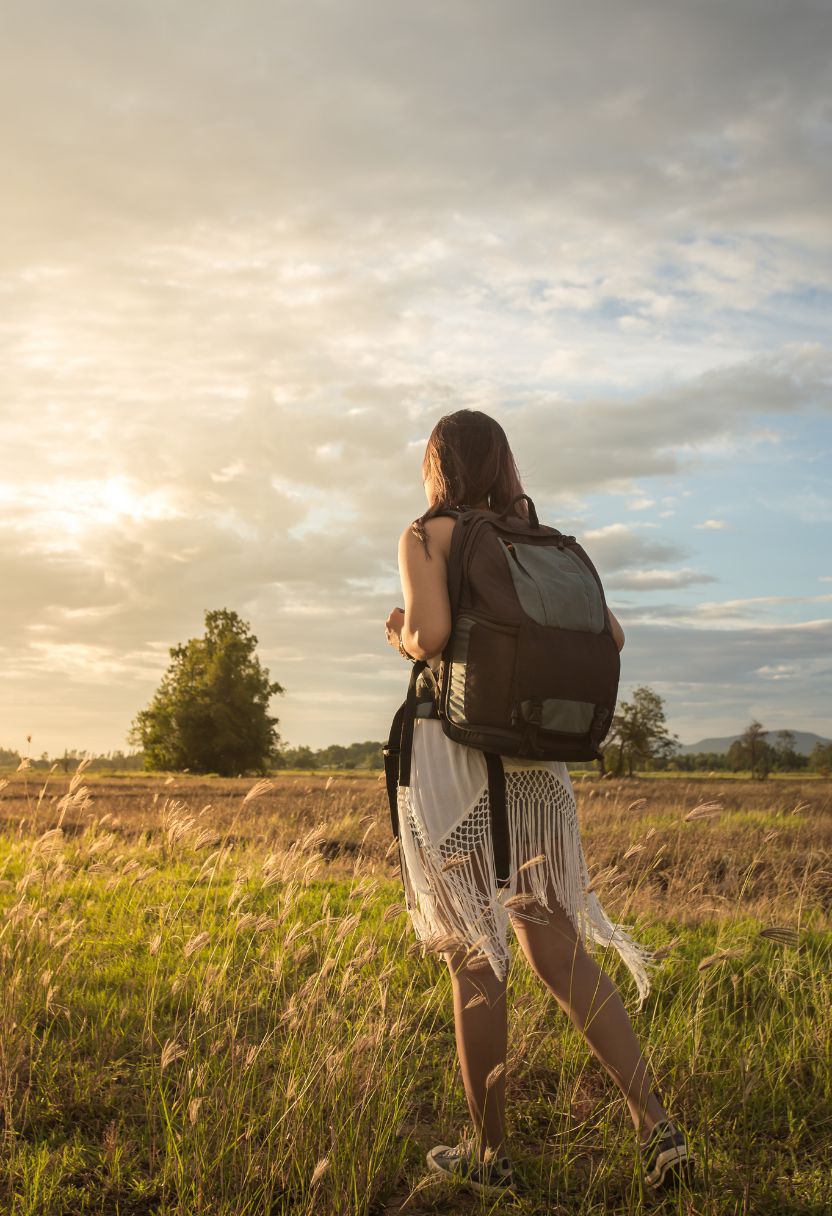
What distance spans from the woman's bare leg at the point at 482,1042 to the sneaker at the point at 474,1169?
0.13ft

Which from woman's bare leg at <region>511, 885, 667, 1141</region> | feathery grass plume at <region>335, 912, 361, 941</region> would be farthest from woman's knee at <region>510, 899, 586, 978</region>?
feathery grass plume at <region>335, 912, 361, 941</region>

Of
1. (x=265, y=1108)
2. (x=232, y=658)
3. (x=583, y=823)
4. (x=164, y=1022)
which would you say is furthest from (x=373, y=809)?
(x=232, y=658)

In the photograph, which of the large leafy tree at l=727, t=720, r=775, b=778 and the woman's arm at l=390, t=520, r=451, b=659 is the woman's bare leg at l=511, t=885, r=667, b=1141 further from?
the large leafy tree at l=727, t=720, r=775, b=778

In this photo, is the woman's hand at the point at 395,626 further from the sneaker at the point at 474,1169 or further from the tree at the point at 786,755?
the tree at the point at 786,755

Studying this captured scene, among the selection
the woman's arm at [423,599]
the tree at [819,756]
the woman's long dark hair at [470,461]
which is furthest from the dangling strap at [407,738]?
the tree at [819,756]

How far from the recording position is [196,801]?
19891mm

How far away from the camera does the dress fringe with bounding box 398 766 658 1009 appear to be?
326cm

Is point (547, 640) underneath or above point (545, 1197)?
above

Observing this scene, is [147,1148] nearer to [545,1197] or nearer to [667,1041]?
[545,1197]

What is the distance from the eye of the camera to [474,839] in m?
3.28

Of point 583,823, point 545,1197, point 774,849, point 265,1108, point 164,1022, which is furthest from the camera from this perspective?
point 583,823

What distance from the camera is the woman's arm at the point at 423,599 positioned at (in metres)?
3.22

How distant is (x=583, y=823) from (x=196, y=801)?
30.4 feet

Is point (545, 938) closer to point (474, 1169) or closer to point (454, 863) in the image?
point (454, 863)
